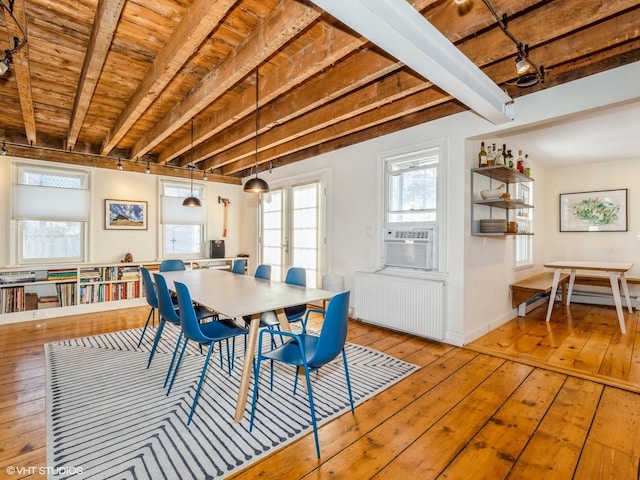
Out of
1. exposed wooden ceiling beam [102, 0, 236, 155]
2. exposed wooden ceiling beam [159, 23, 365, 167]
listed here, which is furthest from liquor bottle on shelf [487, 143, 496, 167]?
exposed wooden ceiling beam [102, 0, 236, 155]

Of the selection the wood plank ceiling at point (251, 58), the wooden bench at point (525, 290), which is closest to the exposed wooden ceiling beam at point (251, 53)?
the wood plank ceiling at point (251, 58)

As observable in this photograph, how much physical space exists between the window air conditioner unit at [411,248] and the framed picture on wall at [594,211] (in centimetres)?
380

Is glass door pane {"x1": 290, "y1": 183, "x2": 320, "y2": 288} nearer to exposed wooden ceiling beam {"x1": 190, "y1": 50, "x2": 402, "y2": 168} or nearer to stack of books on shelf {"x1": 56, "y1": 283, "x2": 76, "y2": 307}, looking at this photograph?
exposed wooden ceiling beam {"x1": 190, "y1": 50, "x2": 402, "y2": 168}

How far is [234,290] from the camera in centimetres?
275

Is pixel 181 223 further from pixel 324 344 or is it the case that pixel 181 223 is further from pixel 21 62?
pixel 324 344

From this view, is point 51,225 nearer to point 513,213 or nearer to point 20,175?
point 20,175

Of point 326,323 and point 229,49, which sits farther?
point 229,49

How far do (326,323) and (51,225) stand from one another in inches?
199

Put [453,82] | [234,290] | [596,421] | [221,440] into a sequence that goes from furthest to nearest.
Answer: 1. [234,290]
2. [453,82]
3. [596,421]
4. [221,440]

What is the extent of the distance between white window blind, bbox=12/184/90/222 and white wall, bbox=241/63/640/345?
3395 millimetres

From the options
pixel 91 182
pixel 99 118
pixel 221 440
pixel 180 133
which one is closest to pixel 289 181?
pixel 180 133

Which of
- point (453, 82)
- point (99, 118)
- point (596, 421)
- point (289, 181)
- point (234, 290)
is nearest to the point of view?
point (596, 421)

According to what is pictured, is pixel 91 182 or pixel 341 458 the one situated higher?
pixel 91 182

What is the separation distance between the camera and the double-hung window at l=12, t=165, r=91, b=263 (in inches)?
179
